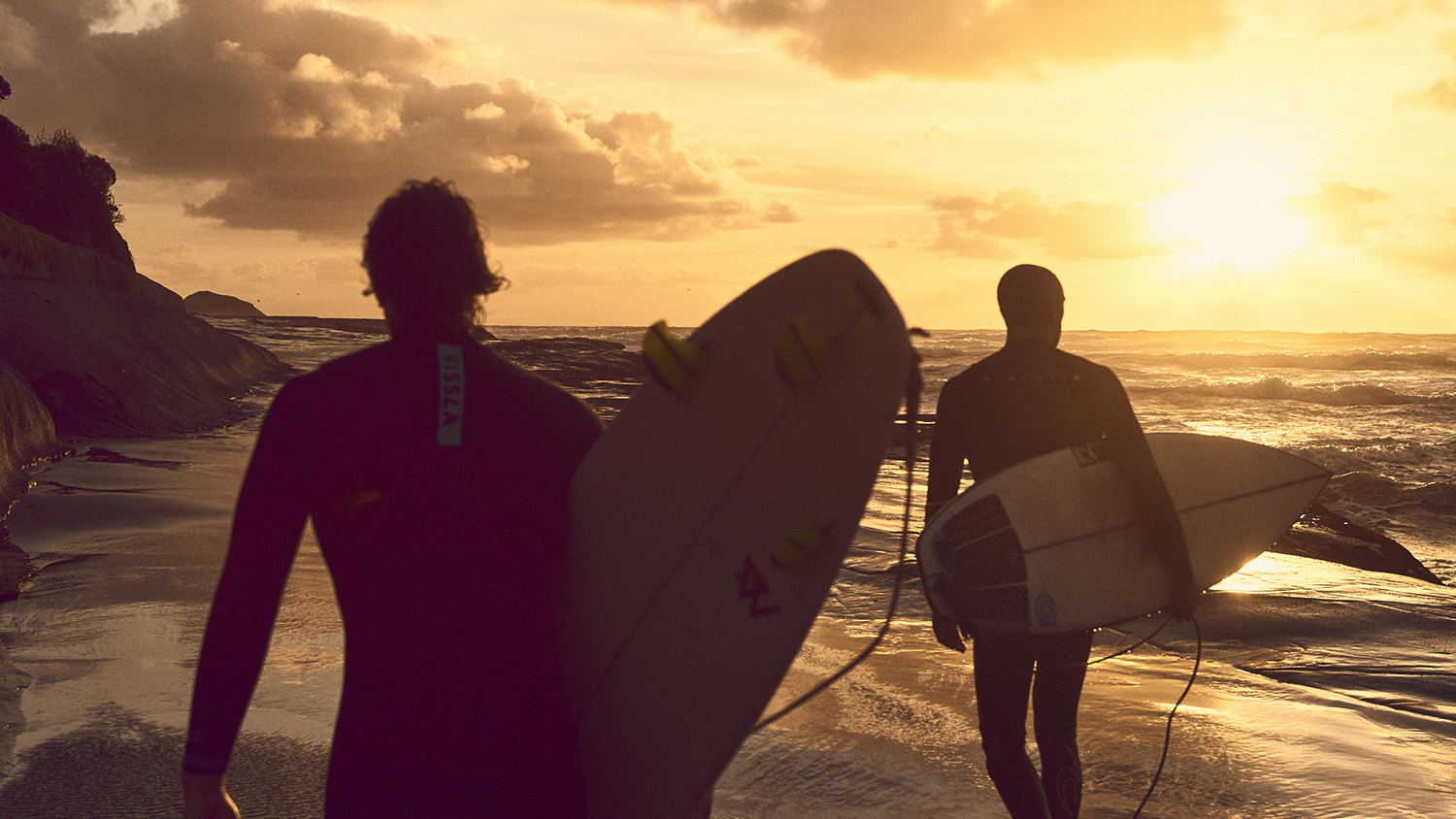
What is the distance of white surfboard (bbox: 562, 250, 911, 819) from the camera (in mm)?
1505

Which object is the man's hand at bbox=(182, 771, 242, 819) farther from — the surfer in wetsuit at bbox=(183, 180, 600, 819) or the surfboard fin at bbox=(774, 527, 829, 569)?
the surfboard fin at bbox=(774, 527, 829, 569)

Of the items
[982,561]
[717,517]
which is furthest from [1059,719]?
[717,517]

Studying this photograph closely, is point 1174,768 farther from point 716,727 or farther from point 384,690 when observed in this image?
point 384,690

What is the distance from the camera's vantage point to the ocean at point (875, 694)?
353 cm

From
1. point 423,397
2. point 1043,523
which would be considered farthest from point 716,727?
point 1043,523

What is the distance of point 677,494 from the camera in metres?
1.77

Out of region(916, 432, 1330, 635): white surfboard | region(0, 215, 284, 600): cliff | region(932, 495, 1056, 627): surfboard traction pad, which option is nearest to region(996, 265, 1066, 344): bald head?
region(916, 432, 1330, 635): white surfboard

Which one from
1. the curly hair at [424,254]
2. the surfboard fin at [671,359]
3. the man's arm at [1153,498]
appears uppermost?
the curly hair at [424,254]

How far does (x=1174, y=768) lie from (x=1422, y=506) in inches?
361

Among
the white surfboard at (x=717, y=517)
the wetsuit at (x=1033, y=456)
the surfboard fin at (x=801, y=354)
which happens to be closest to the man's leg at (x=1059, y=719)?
the wetsuit at (x=1033, y=456)

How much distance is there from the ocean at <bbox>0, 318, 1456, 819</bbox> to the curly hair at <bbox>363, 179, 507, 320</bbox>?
18.2 inches

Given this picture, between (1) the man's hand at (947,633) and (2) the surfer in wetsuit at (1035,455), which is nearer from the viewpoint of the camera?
(2) the surfer in wetsuit at (1035,455)

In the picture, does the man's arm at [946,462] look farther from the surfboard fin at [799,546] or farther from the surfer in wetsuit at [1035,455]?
the surfboard fin at [799,546]

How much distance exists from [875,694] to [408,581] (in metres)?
3.58
